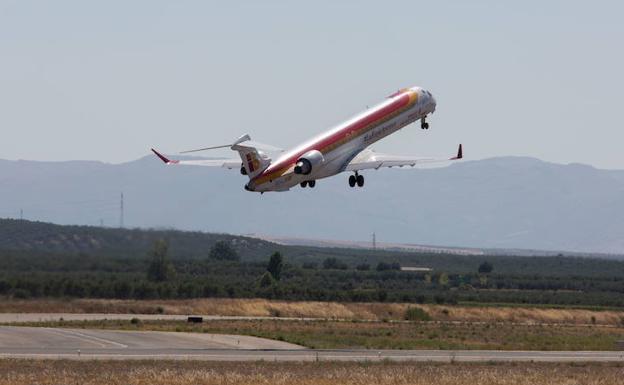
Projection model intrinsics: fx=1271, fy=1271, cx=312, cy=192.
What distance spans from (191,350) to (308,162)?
46.3 feet

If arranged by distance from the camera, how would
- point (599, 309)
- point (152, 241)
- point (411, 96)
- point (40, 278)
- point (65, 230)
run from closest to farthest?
point (411, 96)
point (152, 241)
point (40, 278)
point (65, 230)
point (599, 309)

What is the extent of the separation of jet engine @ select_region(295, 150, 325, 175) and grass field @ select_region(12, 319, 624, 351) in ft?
46.5

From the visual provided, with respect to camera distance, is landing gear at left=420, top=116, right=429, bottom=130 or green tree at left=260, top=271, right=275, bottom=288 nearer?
landing gear at left=420, top=116, right=429, bottom=130

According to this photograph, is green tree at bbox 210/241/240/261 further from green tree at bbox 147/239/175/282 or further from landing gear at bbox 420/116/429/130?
landing gear at bbox 420/116/429/130

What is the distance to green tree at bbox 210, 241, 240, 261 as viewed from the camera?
6544 inches

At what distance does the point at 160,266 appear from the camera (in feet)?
395

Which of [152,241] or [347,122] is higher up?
[347,122]

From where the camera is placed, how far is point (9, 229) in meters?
122

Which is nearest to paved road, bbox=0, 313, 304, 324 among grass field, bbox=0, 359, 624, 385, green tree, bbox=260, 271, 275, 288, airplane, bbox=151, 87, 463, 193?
green tree, bbox=260, 271, 275, 288

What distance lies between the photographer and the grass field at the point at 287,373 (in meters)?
59.5

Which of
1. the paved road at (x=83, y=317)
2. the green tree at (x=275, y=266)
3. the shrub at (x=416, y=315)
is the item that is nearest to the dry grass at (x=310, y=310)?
the shrub at (x=416, y=315)

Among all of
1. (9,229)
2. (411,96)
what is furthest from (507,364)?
(9,229)

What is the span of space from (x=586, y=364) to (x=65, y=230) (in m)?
58.8

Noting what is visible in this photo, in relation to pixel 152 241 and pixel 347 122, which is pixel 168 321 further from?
pixel 347 122
